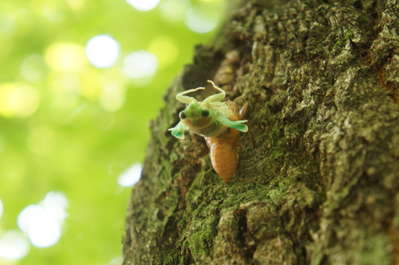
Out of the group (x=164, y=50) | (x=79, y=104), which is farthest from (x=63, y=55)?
(x=164, y=50)

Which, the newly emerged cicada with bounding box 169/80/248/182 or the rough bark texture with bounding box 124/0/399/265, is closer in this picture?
the rough bark texture with bounding box 124/0/399/265

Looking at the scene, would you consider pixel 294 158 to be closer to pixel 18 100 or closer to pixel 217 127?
pixel 217 127

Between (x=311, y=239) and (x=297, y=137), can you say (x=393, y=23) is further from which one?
(x=311, y=239)

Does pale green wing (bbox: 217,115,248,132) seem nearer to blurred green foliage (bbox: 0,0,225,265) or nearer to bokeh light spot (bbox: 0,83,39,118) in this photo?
blurred green foliage (bbox: 0,0,225,265)

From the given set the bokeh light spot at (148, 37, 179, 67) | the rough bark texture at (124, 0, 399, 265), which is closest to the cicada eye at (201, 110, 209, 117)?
the rough bark texture at (124, 0, 399, 265)

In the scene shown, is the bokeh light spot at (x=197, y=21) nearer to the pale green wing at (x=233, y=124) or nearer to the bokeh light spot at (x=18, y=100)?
the bokeh light spot at (x=18, y=100)
